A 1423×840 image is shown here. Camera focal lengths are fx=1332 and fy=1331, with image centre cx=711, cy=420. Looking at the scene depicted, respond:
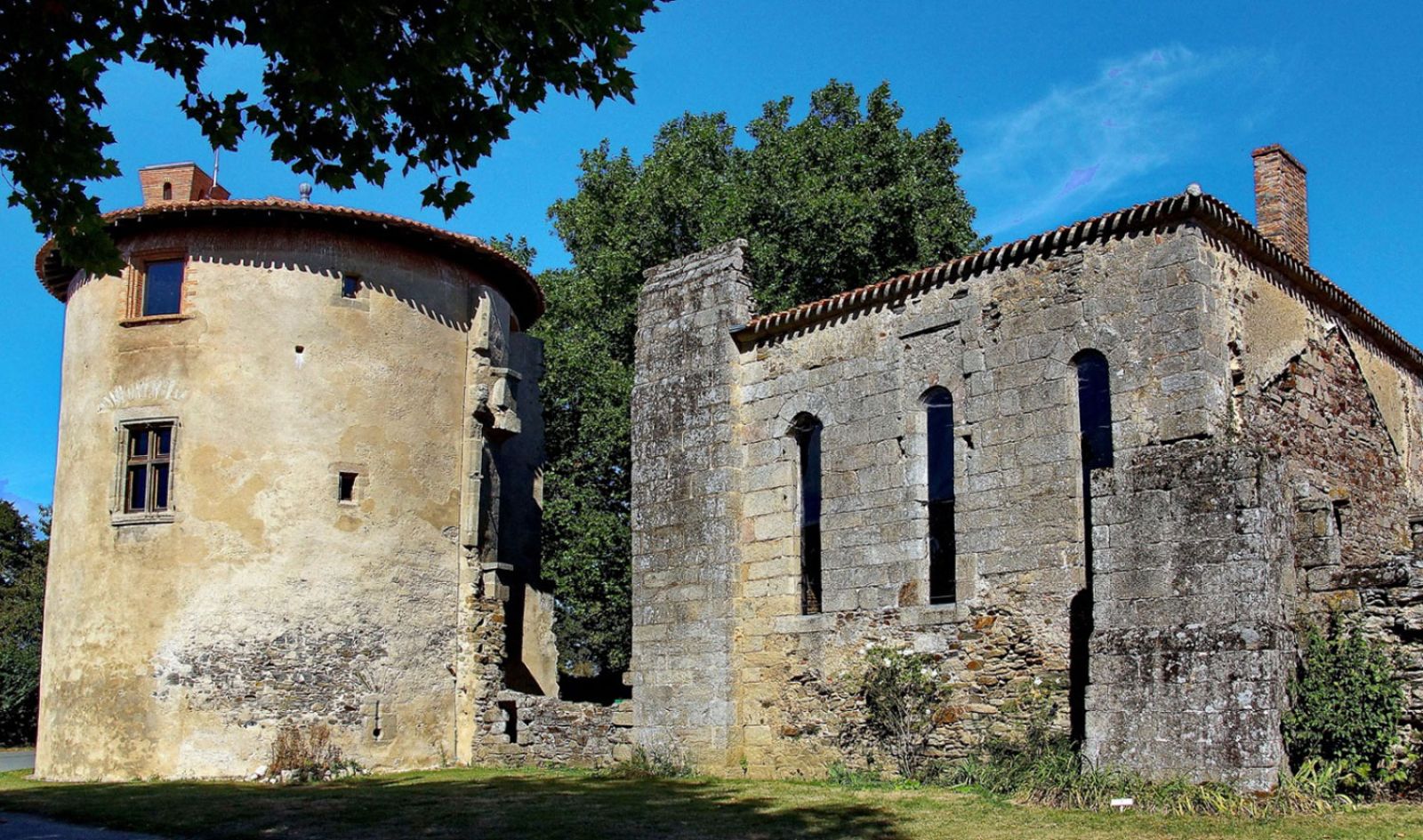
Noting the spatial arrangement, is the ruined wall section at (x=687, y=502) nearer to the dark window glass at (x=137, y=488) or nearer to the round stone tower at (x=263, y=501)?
the round stone tower at (x=263, y=501)

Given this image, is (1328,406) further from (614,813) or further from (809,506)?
(614,813)

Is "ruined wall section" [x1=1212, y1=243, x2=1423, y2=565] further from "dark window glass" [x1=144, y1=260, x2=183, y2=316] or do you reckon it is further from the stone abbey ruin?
"dark window glass" [x1=144, y1=260, x2=183, y2=316]

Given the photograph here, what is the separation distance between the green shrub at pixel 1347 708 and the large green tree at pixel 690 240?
550 inches

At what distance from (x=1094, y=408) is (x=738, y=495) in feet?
14.9

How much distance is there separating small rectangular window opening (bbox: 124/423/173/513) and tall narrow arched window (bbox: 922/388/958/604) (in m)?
10.4

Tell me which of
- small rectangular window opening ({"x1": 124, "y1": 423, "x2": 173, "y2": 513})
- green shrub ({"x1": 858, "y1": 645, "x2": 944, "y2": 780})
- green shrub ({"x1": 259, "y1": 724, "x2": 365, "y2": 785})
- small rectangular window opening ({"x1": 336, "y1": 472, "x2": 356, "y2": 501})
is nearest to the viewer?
green shrub ({"x1": 858, "y1": 645, "x2": 944, "y2": 780})

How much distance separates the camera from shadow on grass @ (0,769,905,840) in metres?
10.8

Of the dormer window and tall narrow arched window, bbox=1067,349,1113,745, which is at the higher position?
A: the dormer window

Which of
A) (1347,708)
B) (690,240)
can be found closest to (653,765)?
(1347,708)

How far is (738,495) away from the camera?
53.1 ft

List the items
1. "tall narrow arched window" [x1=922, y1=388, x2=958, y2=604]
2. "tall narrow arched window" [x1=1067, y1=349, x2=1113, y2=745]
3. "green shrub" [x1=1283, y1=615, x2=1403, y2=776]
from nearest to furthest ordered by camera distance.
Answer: "green shrub" [x1=1283, y1=615, x2=1403, y2=776], "tall narrow arched window" [x1=1067, y1=349, x2=1113, y2=745], "tall narrow arched window" [x1=922, y1=388, x2=958, y2=604]

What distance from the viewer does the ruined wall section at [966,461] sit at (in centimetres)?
1276

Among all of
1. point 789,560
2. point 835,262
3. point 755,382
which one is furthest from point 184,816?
point 835,262

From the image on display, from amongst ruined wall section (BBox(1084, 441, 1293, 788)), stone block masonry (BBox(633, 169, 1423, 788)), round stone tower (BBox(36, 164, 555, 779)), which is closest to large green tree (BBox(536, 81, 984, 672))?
round stone tower (BBox(36, 164, 555, 779))
